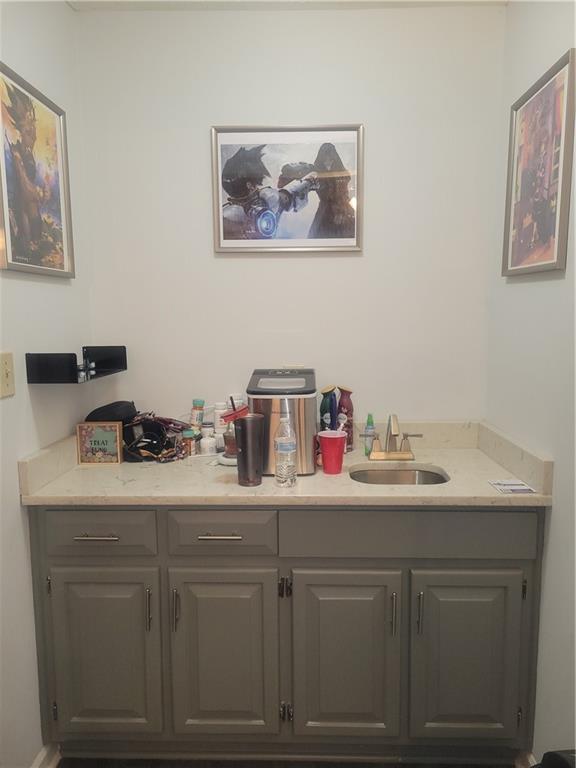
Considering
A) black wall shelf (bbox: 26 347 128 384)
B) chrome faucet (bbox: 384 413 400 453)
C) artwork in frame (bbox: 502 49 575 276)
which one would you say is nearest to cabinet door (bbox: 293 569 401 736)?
chrome faucet (bbox: 384 413 400 453)

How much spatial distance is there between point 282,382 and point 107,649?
106cm

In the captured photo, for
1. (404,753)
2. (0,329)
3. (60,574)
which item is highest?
(0,329)

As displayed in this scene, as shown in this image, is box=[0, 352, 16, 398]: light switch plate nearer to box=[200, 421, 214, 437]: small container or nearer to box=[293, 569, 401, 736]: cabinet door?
box=[200, 421, 214, 437]: small container

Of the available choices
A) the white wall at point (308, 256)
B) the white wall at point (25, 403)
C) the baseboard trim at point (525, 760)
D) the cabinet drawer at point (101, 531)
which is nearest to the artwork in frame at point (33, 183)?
the white wall at point (25, 403)

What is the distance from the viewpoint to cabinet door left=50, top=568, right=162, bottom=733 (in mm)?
1668

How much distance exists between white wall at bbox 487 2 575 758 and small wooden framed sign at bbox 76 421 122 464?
57.7 inches

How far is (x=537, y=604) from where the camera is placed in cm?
163

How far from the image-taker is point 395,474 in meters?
2.03

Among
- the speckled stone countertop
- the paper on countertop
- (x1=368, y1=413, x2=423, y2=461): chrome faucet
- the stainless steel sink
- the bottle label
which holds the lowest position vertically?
the stainless steel sink

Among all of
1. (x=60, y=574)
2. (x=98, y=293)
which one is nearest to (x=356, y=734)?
(x=60, y=574)

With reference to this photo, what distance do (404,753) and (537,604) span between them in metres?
0.68

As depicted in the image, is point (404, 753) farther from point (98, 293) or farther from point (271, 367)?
point (98, 293)

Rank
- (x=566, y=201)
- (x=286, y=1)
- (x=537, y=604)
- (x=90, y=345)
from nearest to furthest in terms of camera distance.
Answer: (x=566, y=201), (x=537, y=604), (x=286, y=1), (x=90, y=345)

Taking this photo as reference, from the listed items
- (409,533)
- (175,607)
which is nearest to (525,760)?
(409,533)
